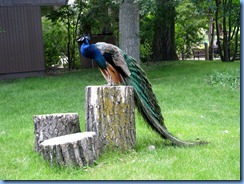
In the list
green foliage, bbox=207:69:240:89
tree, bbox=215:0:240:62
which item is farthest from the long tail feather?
tree, bbox=215:0:240:62

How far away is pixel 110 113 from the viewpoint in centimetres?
344

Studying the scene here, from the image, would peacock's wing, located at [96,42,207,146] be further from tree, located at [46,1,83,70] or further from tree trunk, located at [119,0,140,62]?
tree, located at [46,1,83,70]

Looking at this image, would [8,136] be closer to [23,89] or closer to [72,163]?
[72,163]

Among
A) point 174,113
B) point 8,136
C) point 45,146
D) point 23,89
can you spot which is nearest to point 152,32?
point 23,89

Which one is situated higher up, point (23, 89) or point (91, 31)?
point (91, 31)

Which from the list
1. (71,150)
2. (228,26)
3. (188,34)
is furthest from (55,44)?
(71,150)

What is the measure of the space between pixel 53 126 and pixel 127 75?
2.95 feet

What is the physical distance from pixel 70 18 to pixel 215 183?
1197cm

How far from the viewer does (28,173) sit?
9.90 feet

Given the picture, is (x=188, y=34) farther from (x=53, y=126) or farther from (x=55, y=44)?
(x=53, y=126)

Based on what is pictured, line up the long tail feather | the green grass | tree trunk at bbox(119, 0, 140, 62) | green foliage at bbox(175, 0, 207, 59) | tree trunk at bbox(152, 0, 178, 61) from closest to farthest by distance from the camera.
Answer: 1. the green grass
2. the long tail feather
3. tree trunk at bbox(119, 0, 140, 62)
4. tree trunk at bbox(152, 0, 178, 61)
5. green foliage at bbox(175, 0, 207, 59)

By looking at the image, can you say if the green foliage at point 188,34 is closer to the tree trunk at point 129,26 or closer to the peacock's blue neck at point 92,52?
the tree trunk at point 129,26

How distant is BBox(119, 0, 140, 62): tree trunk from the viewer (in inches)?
332

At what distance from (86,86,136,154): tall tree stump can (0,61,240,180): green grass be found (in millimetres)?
127
